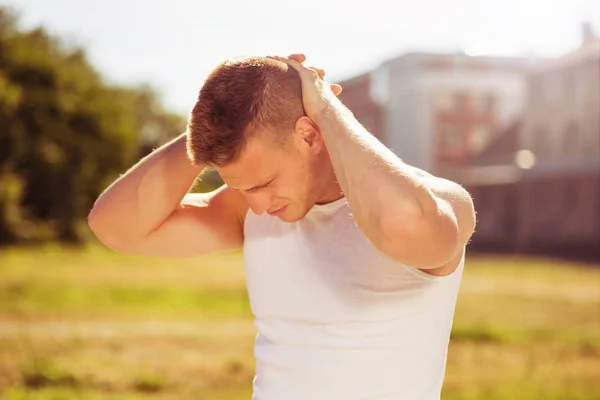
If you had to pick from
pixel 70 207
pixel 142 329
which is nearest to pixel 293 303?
pixel 142 329

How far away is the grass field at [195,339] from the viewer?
8156mm

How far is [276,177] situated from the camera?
2.09 m

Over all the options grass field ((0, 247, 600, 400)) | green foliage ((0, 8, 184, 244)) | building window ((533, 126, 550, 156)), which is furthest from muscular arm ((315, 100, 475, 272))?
building window ((533, 126, 550, 156))

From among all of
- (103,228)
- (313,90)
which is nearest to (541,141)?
(103,228)

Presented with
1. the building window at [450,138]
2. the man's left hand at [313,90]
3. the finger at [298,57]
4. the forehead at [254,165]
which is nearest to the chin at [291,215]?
the forehead at [254,165]

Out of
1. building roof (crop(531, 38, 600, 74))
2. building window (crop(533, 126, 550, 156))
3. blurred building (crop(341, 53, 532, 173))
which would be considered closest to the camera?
building roof (crop(531, 38, 600, 74))

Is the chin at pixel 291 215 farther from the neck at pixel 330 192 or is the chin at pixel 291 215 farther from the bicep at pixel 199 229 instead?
the bicep at pixel 199 229

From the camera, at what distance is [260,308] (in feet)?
7.34

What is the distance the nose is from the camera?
212 centimetres

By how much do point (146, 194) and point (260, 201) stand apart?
16.6 inches

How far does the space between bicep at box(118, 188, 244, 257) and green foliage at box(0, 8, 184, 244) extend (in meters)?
34.3

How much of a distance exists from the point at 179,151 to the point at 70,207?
1609 inches

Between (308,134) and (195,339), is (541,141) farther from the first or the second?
(308,134)

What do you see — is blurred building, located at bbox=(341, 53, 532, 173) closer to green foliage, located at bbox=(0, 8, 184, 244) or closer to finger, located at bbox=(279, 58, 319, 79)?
green foliage, located at bbox=(0, 8, 184, 244)
